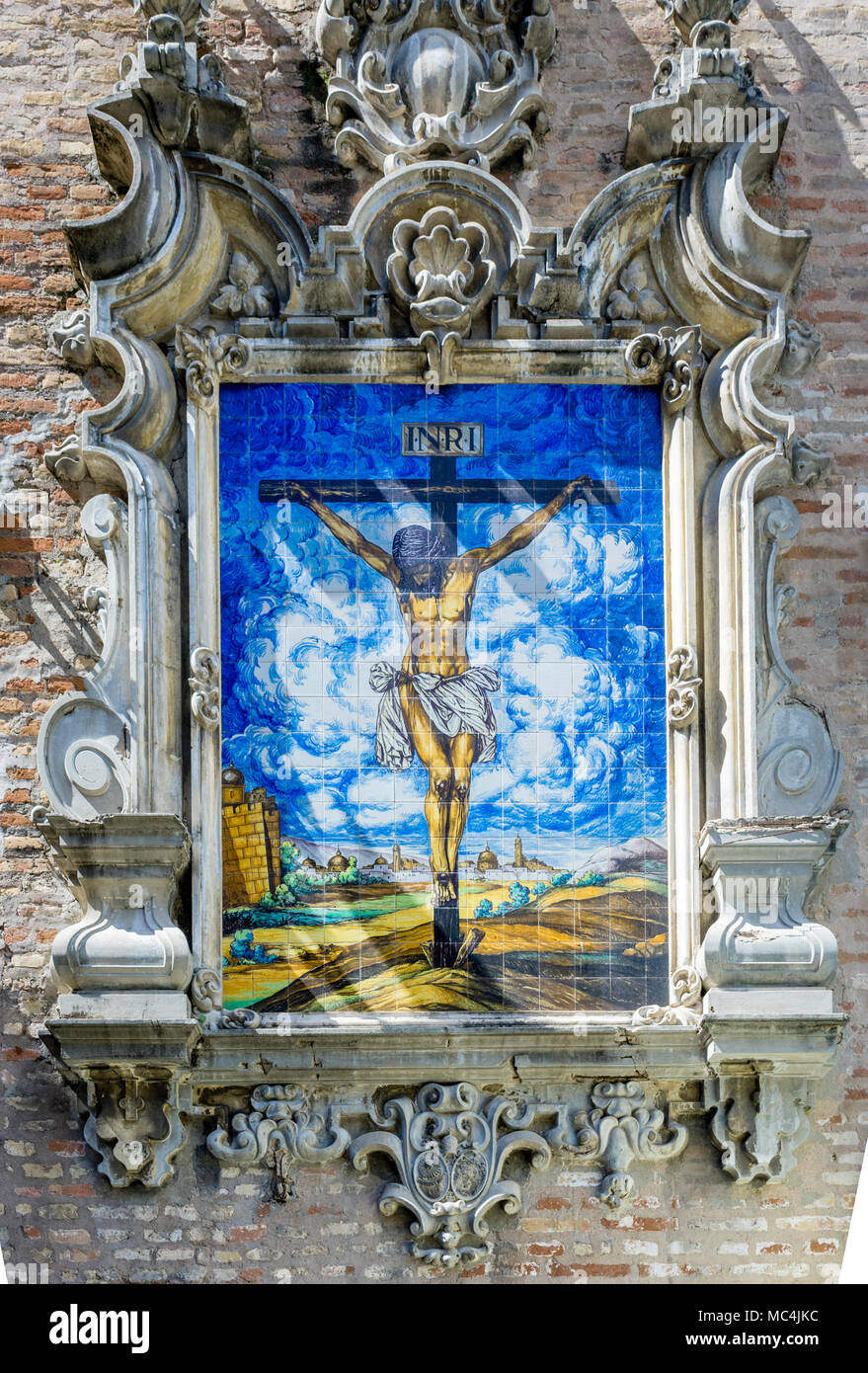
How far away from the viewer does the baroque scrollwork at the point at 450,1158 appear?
895 centimetres

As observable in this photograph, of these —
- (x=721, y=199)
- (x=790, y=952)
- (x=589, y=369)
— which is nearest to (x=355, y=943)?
(x=790, y=952)

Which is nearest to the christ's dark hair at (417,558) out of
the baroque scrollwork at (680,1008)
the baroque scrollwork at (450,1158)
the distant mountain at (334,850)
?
the distant mountain at (334,850)

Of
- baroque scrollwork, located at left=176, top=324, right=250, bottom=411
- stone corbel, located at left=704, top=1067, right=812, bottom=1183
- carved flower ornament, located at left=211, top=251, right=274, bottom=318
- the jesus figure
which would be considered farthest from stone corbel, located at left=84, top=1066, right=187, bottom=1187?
carved flower ornament, located at left=211, top=251, right=274, bottom=318

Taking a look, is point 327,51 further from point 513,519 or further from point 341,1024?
point 341,1024

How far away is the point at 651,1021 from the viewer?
9.12m

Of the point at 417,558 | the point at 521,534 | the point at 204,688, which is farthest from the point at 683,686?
the point at 204,688

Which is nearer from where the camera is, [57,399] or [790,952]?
[790,952]

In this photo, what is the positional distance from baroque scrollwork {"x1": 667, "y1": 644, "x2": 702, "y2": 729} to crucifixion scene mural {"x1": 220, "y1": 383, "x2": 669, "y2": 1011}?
0.32ft

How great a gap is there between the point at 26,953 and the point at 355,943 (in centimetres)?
132

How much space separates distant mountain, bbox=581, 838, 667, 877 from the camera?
937cm

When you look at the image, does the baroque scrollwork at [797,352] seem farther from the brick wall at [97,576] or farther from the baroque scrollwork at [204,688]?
the baroque scrollwork at [204,688]

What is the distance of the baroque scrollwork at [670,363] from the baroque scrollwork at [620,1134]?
9.35ft

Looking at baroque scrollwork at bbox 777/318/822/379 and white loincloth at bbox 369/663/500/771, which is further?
baroque scrollwork at bbox 777/318/822/379

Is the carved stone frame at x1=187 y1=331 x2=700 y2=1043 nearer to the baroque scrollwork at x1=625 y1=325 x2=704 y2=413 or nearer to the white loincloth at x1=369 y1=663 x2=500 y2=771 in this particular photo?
the baroque scrollwork at x1=625 y1=325 x2=704 y2=413
